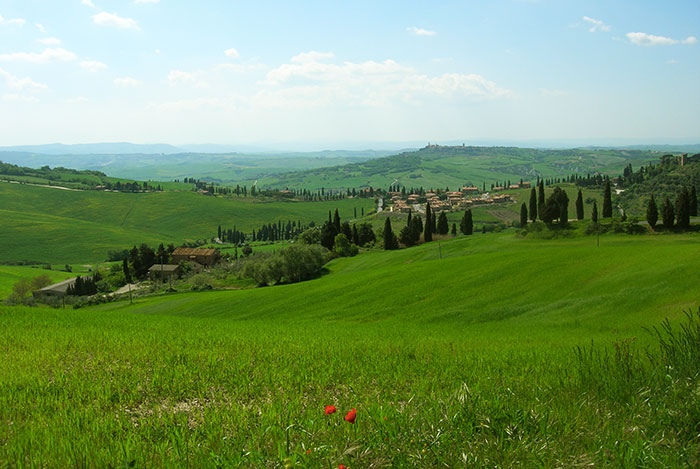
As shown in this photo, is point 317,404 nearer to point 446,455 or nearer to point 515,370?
point 446,455

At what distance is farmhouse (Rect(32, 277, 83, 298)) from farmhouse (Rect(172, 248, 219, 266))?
25866 mm

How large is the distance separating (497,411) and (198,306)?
162ft

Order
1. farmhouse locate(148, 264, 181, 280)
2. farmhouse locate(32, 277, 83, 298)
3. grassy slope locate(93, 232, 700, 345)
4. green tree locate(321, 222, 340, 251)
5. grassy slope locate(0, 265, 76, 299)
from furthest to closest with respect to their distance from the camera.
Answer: farmhouse locate(148, 264, 181, 280) → grassy slope locate(0, 265, 76, 299) → green tree locate(321, 222, 340, 251) → farmhouse locate(32, 277, 83, 298) → grassy slope locate(93, 232, 700, 345)

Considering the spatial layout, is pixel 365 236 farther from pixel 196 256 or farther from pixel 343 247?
pixel 196 256

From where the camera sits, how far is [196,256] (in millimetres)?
122125

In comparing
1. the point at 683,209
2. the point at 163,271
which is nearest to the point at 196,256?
the point at 163,271

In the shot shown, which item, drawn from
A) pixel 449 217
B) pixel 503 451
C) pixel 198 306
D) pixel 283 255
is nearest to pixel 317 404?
pixel 503 451

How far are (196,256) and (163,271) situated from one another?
13.0 metres

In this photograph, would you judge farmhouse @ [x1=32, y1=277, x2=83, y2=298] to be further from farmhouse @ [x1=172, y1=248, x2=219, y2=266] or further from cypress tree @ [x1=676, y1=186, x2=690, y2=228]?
cypress tree @ [x1=676, y1=186, x2=690, y2=228]

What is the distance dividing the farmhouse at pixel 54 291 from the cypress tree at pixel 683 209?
119 m

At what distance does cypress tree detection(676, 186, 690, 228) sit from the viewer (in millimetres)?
66500

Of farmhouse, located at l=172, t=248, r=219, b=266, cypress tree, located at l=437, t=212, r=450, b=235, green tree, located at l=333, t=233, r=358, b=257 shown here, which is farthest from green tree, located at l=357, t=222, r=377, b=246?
farmhouse, located at l=172, t=248, r=219, b=266

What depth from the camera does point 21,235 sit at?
565 ft

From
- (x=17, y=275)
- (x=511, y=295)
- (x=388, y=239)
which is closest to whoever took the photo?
(x=511, y=295)
